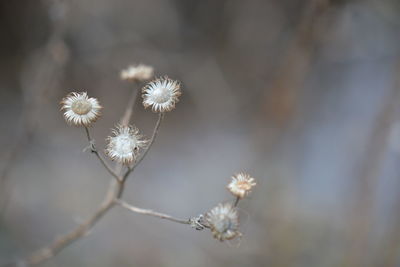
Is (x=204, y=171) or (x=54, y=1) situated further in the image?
(x=204, y=171)

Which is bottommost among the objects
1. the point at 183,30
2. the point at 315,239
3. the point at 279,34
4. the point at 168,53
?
the point at 315,239

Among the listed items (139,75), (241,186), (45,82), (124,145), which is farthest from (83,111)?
(45,82)

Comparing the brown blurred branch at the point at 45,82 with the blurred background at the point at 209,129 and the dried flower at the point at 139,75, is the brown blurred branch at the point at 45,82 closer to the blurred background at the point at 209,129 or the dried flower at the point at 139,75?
the dried flower at the point at 139,75

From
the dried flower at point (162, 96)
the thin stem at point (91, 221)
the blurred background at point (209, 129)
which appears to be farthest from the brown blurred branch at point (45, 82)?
the dried flower at point (162, 96)

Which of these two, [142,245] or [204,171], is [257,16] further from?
[142,245]

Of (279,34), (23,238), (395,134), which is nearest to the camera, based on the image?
(395,134)

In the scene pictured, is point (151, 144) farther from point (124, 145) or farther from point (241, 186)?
point (241, 186)

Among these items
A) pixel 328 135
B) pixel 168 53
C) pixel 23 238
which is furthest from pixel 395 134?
pixel 23 238
